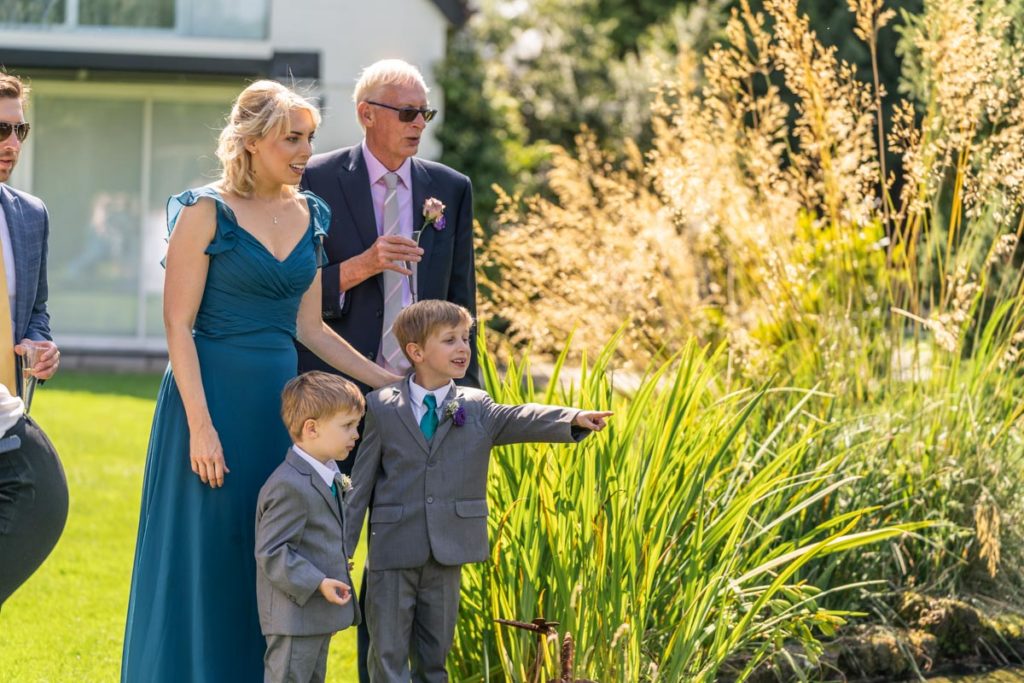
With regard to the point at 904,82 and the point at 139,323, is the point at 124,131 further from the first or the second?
the point at 904,82

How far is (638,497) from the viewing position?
12.9ft

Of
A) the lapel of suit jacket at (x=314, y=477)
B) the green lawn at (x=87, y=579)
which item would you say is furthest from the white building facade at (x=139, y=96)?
the lapel of suit jacket at (x=314, y=477)

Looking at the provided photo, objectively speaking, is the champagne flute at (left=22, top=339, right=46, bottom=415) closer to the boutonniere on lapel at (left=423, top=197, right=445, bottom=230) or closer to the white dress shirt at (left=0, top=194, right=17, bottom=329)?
the white dress shirt at (left=0, top=194, right=17, bottom=329)

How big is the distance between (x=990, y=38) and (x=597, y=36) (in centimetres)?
1991

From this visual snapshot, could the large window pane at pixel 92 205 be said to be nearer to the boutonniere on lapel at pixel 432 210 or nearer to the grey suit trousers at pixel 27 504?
the boutonniere on lapel at pixel 432 210

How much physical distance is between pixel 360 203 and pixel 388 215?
98 millimetres

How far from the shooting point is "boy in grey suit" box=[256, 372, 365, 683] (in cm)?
347

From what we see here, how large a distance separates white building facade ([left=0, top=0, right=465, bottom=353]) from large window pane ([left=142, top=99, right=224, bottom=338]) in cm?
2

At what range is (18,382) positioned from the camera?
358 cm

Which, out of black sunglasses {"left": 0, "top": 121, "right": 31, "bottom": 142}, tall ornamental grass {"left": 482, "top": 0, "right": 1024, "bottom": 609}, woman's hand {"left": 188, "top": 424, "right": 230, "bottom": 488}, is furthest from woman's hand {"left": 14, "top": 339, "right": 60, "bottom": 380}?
tall ornamental grass {"left": 482, "top": 0, "right": 1024, "bottom": 609}

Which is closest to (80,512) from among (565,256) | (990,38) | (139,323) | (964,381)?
(565,256)

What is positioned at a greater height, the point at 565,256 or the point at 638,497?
the point at 565,256

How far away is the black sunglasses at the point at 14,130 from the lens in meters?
3.36

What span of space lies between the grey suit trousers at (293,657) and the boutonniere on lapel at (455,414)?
63 cm
